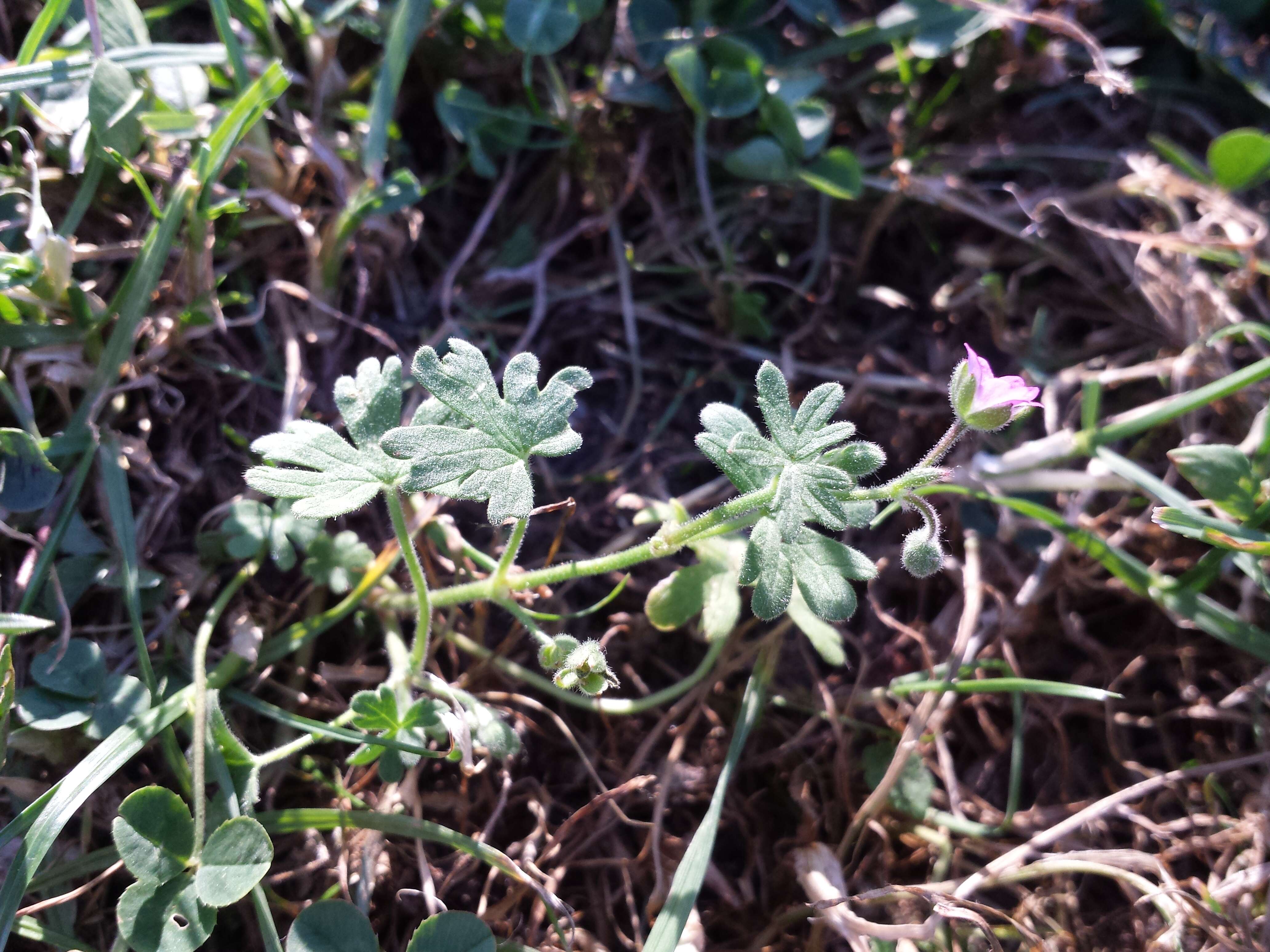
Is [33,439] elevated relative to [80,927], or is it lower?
elevated

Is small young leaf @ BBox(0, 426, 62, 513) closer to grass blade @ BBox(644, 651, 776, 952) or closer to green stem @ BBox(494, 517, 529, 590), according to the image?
green stem @ BBox(494, 517, 529, 590)

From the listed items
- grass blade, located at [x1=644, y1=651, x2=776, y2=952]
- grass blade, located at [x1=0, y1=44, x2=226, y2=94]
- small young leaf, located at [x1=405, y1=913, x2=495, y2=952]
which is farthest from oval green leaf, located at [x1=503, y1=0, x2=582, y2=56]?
small young leaf, located at [x1=405, y1=913, x2=495, y2=952]

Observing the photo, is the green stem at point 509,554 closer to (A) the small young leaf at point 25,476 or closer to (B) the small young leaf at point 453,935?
(B) the small young leaf at point 453,935

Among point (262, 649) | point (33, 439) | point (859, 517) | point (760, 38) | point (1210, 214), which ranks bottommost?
point (262, 649)

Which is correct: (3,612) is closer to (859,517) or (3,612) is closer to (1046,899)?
(859,517)

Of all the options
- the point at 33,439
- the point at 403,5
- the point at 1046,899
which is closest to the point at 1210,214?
the point at 1046,899

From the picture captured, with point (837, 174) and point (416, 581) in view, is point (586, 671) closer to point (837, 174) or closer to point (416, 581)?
point (416, 581)

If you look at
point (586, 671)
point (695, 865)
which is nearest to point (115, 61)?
point (586, 671)
